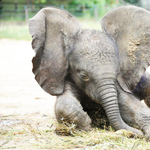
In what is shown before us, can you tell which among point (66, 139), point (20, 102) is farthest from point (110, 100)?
point (20, 102)

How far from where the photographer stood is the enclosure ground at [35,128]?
330cm

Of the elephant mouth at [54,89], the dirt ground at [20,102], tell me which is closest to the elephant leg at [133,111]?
the elephant mouth at [54,89]

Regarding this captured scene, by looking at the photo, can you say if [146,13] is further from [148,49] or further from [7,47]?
[7,47]

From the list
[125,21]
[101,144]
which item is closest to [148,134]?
[101,144]

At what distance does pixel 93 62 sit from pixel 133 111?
0.71m

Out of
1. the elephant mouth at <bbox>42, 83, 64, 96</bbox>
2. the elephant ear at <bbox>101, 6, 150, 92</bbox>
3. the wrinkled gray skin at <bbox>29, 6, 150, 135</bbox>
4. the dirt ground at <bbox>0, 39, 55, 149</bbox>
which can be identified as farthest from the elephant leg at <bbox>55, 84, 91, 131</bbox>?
the elephant ear at <bbox>101, 6, 150, 92</bbox>

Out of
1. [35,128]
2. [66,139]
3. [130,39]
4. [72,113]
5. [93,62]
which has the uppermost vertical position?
[130,39]

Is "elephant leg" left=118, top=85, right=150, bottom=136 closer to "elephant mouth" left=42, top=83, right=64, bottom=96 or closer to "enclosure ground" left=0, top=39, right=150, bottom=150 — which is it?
"enclosure ground" left=0, top=39, right=150, bottom=150

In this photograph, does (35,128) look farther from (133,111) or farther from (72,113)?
(133,111)

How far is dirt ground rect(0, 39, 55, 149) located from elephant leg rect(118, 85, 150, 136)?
81cm

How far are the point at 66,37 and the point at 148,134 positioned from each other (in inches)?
52.2

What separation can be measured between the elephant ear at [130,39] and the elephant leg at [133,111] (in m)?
0.11

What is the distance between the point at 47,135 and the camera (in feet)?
12.1

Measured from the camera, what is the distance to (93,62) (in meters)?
3.72
